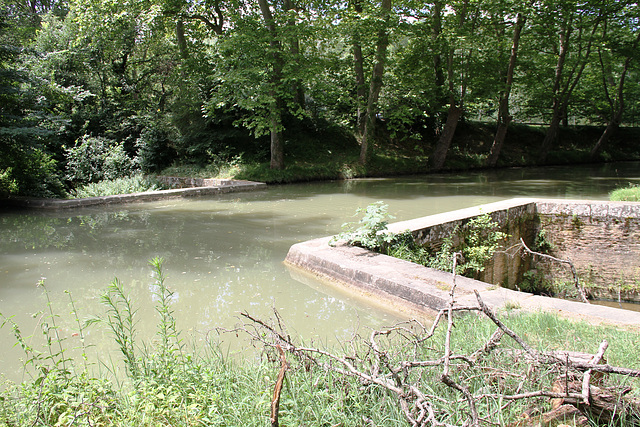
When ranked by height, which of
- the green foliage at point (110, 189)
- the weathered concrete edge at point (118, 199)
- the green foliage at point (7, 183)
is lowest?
the weathered concrete edge at point (118, 199)

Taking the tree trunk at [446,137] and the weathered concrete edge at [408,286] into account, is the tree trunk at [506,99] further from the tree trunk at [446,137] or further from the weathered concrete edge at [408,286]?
the weathered concrete edge at [408,286]

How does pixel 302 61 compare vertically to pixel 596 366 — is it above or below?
above

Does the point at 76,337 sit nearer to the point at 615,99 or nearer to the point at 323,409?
the point at 323,409

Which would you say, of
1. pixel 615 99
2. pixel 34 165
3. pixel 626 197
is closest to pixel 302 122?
pixel 34 165

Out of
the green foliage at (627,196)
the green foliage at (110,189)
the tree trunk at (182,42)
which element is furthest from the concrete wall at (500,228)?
the tree trunk at (182,42)

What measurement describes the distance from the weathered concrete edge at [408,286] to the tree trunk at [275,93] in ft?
35.3

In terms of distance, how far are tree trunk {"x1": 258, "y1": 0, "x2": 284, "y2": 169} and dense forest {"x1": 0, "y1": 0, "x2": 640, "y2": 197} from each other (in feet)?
0.18

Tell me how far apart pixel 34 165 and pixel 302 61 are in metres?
9.32

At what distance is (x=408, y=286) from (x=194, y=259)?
3151 millimetres

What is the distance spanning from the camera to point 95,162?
16.5 m

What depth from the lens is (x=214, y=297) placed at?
4.61 metres

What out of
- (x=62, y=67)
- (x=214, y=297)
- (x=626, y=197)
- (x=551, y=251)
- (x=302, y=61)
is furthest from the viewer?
(x=62, y=67)

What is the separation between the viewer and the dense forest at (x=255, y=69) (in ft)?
51.6

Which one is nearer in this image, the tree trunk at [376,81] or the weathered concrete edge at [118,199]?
the weathered concrete edge at [118,199]
